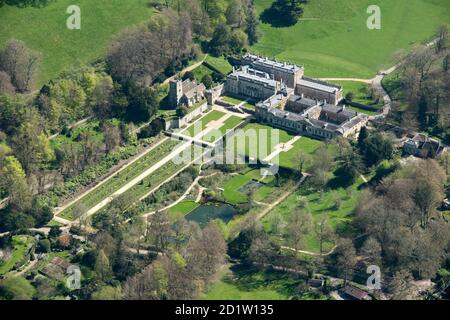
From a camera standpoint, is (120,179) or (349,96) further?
(349,96)

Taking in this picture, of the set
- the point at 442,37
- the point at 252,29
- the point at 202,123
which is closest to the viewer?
the point at 202,123

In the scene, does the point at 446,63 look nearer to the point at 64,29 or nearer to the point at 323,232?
the point at 323,232

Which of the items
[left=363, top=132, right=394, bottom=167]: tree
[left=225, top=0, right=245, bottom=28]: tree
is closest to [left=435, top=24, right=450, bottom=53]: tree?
[left=363, top=132, right=394, bottom=167]: tree

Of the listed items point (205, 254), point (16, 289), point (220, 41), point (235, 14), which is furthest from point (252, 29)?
point (16, 289)

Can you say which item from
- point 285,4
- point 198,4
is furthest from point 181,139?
point 285,4

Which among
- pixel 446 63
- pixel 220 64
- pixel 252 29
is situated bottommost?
pixel 220 64

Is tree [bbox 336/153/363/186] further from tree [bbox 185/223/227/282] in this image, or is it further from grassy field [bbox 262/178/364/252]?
tree [bbox 185/223/227/282]
